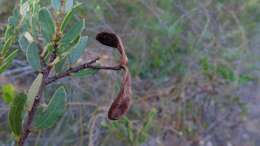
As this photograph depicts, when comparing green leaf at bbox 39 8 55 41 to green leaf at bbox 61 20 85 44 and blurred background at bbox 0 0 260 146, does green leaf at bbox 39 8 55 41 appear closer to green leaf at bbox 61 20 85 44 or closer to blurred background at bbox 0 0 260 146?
green leaf at bbox 61 20 85 44

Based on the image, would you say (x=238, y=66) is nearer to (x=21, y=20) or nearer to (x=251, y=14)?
(x=251, y=14)

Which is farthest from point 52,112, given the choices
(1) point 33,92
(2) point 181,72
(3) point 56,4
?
(2) point 181,72

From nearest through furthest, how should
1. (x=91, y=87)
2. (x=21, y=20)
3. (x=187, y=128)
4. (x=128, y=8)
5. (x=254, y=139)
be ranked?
(x=21, y=20), (x=91, y=87), (x=187, y=128), (x=128, y=8), (x=254, y=139)

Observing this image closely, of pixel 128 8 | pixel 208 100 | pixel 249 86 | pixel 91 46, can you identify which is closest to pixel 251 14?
pixel 249 86

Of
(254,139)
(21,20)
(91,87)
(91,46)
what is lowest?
(254,139)

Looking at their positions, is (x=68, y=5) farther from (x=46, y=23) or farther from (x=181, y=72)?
(x=181, y=72)

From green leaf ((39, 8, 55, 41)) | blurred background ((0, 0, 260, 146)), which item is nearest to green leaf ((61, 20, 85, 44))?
green leaf ((39, 8, 55, 41))

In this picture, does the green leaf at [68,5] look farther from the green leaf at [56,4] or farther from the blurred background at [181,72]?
the blurred background at [181,72]
